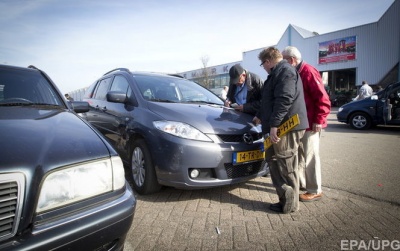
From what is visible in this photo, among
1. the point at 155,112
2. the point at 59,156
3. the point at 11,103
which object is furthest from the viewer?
the point at 155,112

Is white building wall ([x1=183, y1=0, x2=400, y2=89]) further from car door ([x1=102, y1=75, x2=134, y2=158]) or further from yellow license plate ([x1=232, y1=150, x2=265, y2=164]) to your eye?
car door ([x1=102, y1=75, x2=134, y2=158])

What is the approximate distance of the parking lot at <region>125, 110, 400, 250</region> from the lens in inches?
84.7

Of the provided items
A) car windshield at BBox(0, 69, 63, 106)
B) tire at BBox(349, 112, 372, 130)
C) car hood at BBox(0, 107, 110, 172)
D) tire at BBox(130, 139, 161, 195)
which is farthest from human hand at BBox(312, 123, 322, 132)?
tire at BBox(349, 112, 372, 130)

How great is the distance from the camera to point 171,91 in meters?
3.76

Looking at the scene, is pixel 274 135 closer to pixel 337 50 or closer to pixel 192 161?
pixel 192 161

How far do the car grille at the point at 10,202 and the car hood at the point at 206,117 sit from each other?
171 centimetres

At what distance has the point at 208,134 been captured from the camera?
8.91 ft

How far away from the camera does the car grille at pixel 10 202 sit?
1.16m

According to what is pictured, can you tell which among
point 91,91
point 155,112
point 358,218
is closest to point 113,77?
point 91,91

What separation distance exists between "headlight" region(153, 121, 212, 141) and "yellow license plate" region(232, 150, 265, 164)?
0.38 m

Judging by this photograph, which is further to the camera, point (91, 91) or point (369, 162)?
point (91, 91)

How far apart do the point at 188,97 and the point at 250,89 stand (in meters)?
0.96

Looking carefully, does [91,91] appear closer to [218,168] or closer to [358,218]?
[218,168]

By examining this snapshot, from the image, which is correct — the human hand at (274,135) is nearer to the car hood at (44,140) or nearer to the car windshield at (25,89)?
the car hood at (44,140)
